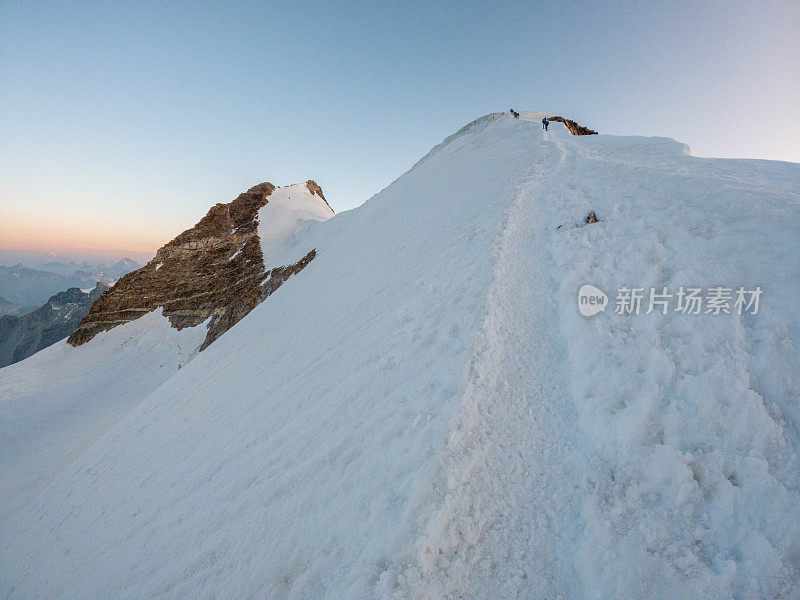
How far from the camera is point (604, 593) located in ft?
8.45

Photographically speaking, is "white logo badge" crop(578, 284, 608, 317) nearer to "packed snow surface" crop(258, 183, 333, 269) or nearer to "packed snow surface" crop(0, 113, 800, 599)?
"packed snow surface" crop(0, 113, 800, 599)

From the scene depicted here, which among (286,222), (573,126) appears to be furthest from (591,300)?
(286,222)

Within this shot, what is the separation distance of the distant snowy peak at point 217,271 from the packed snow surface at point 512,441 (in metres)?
17.4

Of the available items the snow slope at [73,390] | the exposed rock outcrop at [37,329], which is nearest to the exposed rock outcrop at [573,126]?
the snow slope at [73,390]

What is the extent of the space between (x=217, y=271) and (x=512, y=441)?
3532cm

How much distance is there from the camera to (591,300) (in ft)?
17.0

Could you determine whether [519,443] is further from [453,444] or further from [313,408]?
[313,408]

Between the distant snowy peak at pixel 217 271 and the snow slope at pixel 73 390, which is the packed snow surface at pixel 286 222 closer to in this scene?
the distant snowy peak at pixel 217 271

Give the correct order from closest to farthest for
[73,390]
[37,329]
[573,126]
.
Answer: [73,390] < [573,126] < [37,329]

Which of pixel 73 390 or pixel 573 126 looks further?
pixel 573 126

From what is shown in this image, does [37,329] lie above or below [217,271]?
above

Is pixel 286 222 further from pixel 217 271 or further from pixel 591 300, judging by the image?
pixel 591 300

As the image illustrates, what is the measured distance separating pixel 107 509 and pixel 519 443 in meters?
9.61

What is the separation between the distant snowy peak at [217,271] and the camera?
2575 centimetres
